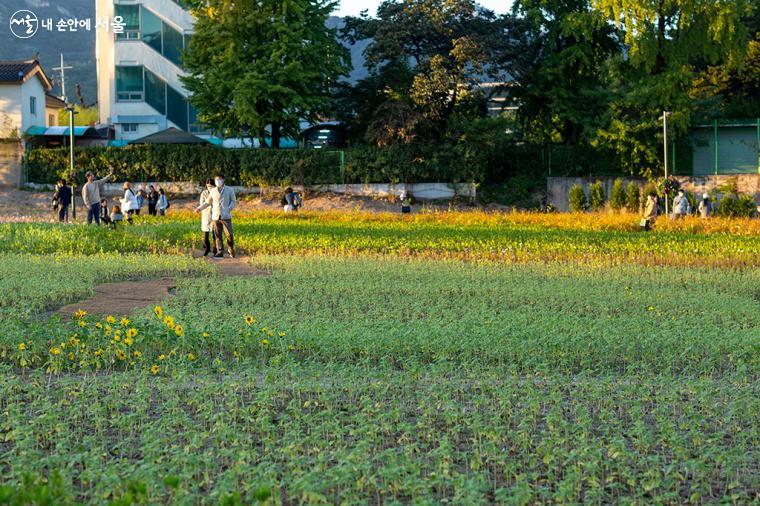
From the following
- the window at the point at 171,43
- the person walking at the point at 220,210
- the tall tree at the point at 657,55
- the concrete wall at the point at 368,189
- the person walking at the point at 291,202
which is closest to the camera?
the person walking at the point at 220,210

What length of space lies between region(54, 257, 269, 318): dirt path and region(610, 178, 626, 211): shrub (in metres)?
24.0

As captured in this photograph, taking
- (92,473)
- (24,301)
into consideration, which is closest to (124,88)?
(24,301)

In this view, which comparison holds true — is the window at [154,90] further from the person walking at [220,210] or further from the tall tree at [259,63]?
the person walking at [220,210]

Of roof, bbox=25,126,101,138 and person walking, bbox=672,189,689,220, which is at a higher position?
roof, bbox=25,126,101,138

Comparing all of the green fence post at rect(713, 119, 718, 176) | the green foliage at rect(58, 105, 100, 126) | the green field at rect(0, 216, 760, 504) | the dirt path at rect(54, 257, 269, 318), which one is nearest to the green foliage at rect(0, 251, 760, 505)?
the green field at rect(0, 216, 760, 504)

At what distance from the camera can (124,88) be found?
178ft

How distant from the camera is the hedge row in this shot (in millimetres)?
43656

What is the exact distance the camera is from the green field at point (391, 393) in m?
6.22

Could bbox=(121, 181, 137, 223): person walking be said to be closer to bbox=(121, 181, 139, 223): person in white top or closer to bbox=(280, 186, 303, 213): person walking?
bbox=(121, 181, 139, 223): person in white top

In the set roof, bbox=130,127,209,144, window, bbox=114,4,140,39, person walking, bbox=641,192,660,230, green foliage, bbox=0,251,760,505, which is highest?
window, bbox=114,4,140,39

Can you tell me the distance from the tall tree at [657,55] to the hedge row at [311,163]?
136 inches

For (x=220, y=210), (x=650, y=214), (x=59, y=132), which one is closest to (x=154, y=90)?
(x=59, y=132)

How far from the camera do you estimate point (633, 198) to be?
4038 cm

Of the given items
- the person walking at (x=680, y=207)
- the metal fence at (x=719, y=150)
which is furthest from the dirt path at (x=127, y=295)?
the metal fence at (x=719, y=150)
